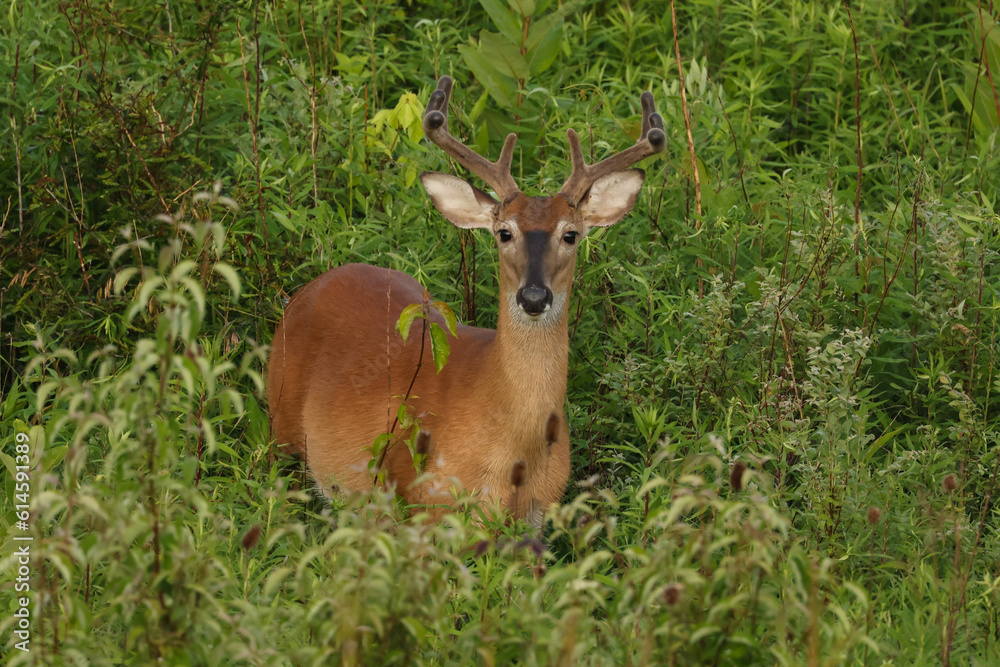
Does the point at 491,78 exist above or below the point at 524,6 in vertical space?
below

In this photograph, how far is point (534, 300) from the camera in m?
3.93

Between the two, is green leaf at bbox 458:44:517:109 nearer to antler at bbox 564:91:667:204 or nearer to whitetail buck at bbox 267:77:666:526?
whitetail buck at bbox 267:77:666:526

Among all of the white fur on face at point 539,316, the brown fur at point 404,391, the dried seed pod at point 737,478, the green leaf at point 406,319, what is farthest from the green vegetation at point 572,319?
the green leaf at point 406,319

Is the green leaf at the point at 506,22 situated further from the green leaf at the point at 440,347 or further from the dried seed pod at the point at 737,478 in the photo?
the dried seed pod at the point at 737,478

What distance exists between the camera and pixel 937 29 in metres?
7.18

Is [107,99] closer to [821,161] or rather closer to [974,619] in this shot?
[821,161]

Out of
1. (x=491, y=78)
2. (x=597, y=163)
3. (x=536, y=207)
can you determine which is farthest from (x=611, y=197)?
(x=491, y=78)

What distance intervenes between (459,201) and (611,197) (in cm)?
59

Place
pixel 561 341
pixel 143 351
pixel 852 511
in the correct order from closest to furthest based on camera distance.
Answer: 1. pixel 143 351
2. pixel 852 511
3. pixel 561 341

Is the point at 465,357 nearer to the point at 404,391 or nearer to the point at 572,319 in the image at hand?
the point at 404,391

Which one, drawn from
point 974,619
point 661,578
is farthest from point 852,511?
point 661,578

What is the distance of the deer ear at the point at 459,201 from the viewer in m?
4.52

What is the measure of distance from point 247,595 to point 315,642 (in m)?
0.35

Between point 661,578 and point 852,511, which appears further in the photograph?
point 852,511
